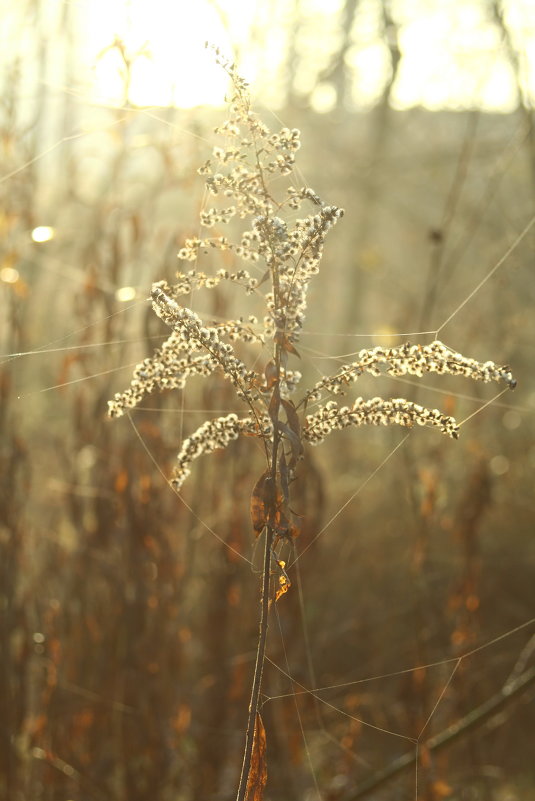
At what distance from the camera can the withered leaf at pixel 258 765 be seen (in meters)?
1.10

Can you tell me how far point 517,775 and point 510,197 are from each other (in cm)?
944

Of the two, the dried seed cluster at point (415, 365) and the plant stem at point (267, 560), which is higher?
the dried seed cluster at point (415, 365)

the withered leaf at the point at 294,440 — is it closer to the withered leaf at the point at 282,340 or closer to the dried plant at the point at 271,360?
the dried plant at the point at 271,360

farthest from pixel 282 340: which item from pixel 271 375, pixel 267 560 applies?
pixel 267 560

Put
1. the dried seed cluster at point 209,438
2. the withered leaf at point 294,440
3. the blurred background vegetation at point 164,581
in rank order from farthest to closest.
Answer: the blurred background vegetation at point 164,581, the dried seed cluster at point 209,438, the withered leaf at point 294,440

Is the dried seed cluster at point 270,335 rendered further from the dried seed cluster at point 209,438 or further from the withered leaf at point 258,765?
the withered leaf at point 258,765

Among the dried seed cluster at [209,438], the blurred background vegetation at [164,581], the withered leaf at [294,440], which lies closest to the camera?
the withered leaf at [294,440]

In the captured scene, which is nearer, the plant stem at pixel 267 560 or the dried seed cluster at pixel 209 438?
the plant stem at pixel 267 560

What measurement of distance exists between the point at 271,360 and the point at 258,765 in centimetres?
57

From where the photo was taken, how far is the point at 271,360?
1119 millimetres

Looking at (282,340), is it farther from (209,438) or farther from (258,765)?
(258,765)

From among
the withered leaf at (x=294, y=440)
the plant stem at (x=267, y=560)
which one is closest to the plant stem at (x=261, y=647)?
the plant stem at (x=267, y=560)

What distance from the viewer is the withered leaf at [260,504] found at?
105 centimetres

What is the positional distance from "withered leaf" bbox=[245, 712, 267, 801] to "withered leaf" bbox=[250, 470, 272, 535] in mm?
274
